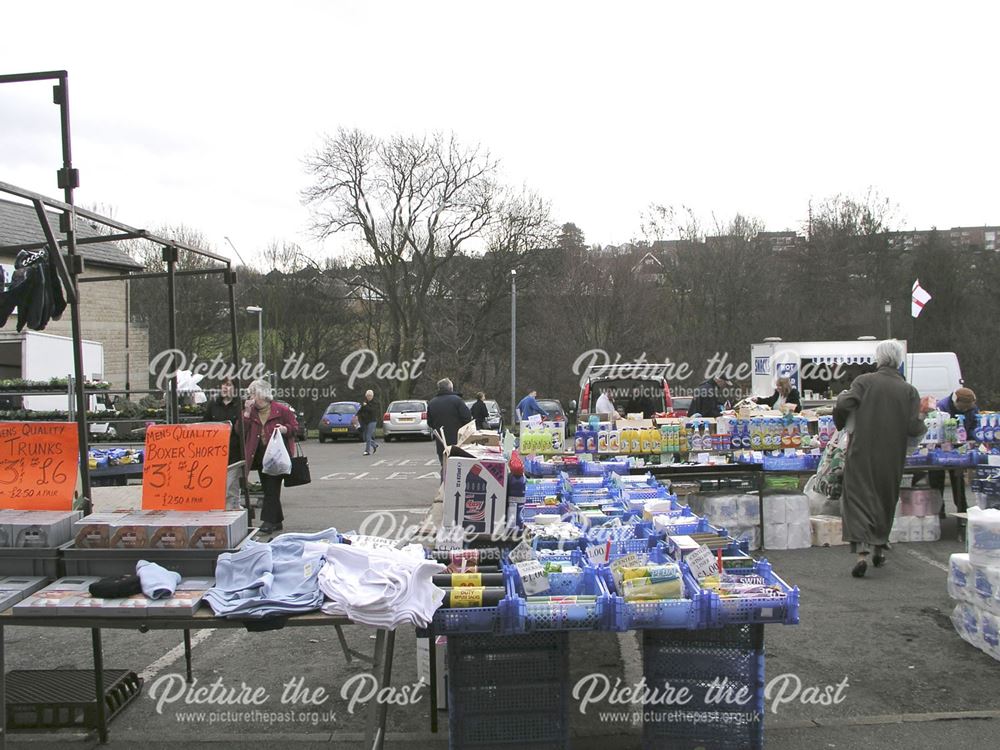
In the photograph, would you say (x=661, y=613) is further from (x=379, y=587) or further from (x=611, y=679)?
(x=611, y=679)

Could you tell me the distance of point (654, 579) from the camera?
3477 millimetres

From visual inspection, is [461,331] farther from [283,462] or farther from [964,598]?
[964,598]

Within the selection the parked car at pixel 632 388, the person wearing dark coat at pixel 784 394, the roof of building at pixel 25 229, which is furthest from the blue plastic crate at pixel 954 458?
the roof of building at pixel 25 229

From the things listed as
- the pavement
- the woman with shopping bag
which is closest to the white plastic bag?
the woman with shopping bag

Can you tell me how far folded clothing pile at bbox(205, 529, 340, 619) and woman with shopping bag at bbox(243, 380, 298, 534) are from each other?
5.34m

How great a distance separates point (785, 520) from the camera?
803 cm

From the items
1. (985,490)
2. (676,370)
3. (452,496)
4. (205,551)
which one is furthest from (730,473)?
(676,370)

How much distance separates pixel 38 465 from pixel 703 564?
11.0ft

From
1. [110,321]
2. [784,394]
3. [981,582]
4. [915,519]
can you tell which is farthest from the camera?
[110,321]

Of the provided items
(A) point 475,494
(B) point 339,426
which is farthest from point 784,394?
(B) point 339,426

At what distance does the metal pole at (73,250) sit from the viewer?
12.8ft

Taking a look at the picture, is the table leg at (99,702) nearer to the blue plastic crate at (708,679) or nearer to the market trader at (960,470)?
the blue plastic crate at (708,679)

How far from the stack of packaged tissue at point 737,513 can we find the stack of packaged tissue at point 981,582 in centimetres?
282

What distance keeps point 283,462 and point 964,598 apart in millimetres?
6646
